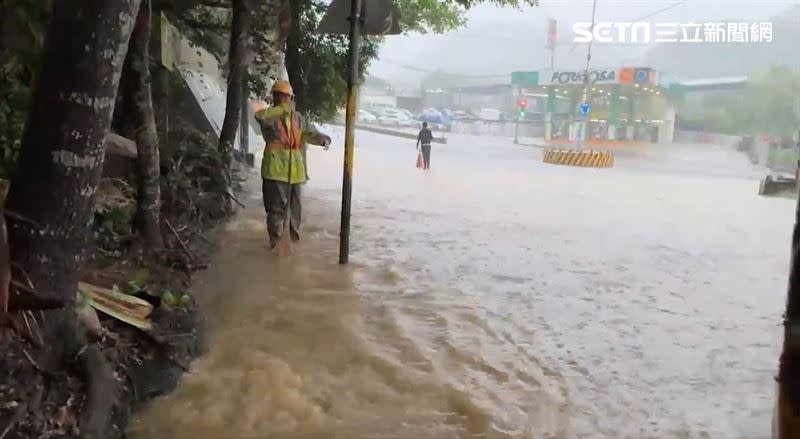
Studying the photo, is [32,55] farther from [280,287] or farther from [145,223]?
[280,287]

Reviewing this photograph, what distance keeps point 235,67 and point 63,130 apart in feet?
22.1

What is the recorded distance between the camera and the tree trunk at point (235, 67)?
9.43 m

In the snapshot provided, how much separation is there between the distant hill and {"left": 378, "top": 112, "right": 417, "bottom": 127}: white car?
12866 mm

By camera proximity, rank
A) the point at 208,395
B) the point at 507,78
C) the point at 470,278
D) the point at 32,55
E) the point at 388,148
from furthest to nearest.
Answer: the point at 507,78, the point at 388,148, the point at 470,278, the point at 32,55, the point at 208,395

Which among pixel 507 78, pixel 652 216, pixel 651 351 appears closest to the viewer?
pixel 651 351

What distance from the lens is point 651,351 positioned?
4969 millimetres

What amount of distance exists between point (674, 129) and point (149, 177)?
3611 centimetres

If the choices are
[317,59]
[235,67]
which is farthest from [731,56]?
[235,67]

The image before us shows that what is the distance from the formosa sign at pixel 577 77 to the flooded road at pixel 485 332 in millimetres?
27778

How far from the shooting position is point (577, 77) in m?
39.4

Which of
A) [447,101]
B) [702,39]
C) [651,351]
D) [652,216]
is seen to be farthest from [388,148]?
[651,351]

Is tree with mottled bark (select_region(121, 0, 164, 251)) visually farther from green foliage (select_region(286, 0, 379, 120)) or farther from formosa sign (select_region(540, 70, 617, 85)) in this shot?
formosa sign (select_region(540, 70, 617, 85))

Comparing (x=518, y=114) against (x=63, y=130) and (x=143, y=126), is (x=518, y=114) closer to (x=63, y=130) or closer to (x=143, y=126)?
(x=143, y=126)

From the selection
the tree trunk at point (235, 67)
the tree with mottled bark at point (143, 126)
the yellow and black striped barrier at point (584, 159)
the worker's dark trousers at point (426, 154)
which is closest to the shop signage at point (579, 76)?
the yellow and black striped barrier at point (584, 159)
